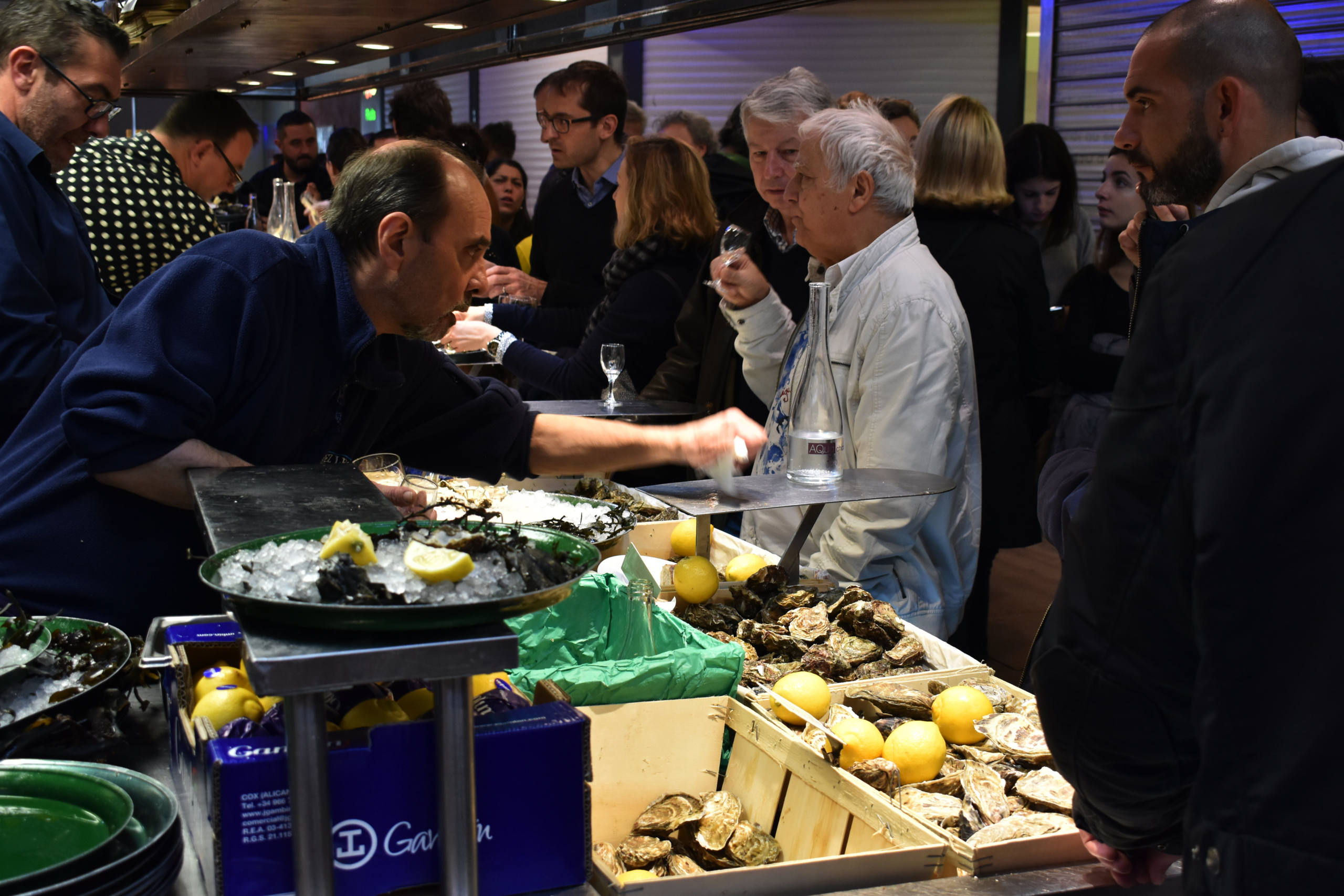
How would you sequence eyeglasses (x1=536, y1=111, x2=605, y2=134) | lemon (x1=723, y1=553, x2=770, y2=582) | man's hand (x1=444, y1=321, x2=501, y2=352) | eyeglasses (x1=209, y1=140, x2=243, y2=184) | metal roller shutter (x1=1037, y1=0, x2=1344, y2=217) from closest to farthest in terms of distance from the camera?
lemon (x1=723, y1=553, x2=770, y2=582)
man's hand (x1=444, y1=321, x2=501, y2=352)
eyeglasses (x1=209, y1=140, x2=243, y2=184)
eyeglasses (x1=536, y1=111, x2=605, y2=134)
metal roller shutter (x1=1037, y1=0, x2=1344, y2=217)

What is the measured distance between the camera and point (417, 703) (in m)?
1.30

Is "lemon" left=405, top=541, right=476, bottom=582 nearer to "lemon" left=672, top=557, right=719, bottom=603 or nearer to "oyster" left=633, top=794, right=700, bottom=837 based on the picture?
"oyster" left=633, top=794, right=700, bottom=837

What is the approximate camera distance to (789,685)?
1.85 metres

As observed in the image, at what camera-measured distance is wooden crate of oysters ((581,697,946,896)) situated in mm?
1402

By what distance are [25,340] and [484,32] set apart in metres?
2.03

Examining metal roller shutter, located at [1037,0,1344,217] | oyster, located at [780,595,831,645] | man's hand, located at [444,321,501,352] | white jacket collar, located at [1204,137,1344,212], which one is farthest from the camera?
metal roller shutter, located at [1037,0,1344,217]

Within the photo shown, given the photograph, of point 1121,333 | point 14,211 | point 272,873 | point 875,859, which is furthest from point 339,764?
point 1121,333

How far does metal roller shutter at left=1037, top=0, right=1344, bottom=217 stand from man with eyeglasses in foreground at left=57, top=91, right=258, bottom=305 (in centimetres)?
439

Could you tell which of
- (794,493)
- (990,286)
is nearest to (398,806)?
(794,493)

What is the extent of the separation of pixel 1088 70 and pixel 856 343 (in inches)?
173

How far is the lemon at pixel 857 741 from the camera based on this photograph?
65.0 inches

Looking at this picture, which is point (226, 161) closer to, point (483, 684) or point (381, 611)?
point (483, 684)

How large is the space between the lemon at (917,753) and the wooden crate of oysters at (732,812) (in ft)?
0.49

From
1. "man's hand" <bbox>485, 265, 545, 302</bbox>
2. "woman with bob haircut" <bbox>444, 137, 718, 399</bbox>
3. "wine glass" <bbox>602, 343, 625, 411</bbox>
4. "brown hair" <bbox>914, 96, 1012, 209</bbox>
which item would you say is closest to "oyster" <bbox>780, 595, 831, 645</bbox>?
"wine glass" <bbox>602, 343, 625, 411</bbox>
